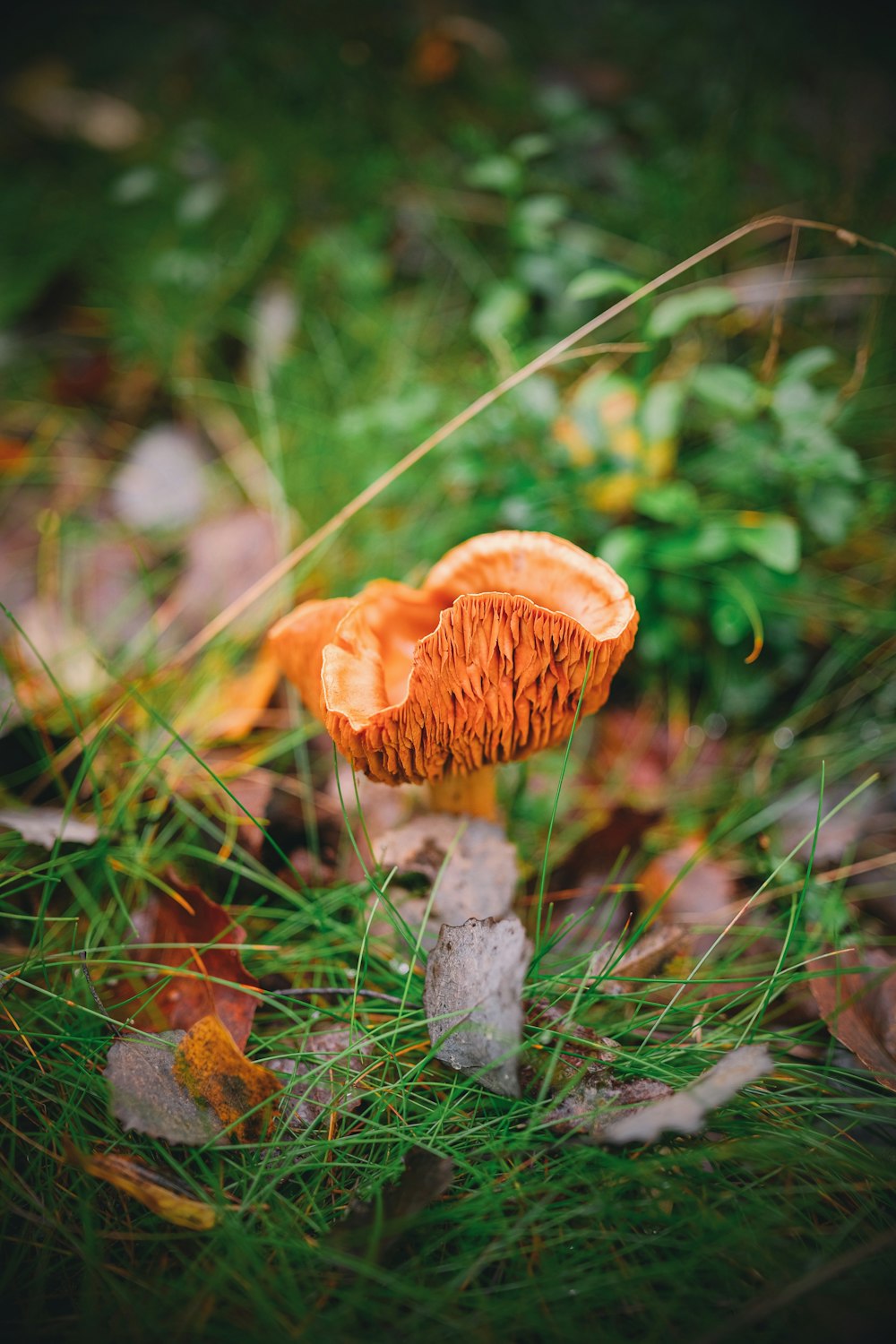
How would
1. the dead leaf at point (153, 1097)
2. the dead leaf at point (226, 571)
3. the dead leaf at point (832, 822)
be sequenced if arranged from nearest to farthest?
the dead leaf at point (153, 1097) < the dead leaf at point (832, 822) < the dead leaf at point (226, 571)

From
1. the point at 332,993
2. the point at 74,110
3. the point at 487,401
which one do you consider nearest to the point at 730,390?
the point at 487,401

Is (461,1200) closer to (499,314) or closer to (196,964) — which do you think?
(196,964)

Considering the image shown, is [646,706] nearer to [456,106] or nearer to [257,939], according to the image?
[257,939]

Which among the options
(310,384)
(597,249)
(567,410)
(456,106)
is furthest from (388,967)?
(456,106)

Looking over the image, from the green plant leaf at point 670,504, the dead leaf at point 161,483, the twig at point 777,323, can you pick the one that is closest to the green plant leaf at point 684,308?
the twig at point 777,323

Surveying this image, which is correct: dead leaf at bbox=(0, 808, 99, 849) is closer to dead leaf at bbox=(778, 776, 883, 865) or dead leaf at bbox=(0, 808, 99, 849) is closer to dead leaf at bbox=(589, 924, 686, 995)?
dead leaf at bbox=(589, 924, 686, 995)

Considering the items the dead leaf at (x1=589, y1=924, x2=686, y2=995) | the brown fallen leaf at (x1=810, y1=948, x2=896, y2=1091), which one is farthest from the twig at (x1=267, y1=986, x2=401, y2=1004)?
the brown fallen leaf at (x1=810, y1=948, x2=896, y2=1091)

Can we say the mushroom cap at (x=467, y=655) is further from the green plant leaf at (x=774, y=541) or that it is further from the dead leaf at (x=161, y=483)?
the dead leaf at (x=161, y=483)
